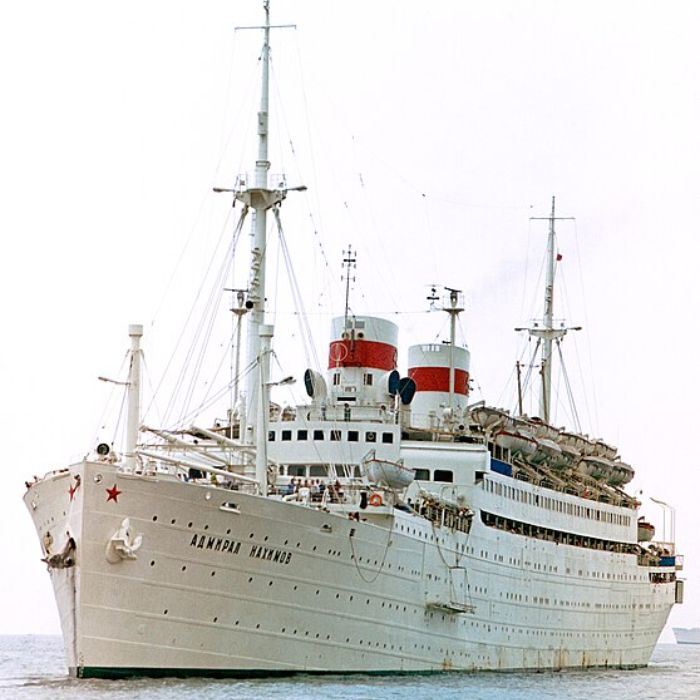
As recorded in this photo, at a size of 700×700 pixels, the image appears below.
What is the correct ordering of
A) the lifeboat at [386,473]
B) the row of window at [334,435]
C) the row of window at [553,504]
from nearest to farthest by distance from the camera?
the lifeboat at [386,473]
the row of window at [334,435]
the row of window at [553,504]

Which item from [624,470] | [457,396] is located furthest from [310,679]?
[624,470]

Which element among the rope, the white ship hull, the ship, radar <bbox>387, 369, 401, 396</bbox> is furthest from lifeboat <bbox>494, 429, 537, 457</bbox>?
the rope

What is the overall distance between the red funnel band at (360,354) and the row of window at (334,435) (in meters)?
3.27

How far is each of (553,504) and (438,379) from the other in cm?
716

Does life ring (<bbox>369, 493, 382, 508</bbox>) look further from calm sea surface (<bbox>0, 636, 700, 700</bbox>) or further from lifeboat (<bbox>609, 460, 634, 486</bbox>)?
lifeboat (<bbox>609, 460, 634, 486</bbox>)

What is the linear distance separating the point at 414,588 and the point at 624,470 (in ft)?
82.4

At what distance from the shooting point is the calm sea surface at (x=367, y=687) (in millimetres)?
31625

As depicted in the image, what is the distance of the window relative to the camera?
45469mm

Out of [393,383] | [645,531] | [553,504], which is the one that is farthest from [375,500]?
[645,531]

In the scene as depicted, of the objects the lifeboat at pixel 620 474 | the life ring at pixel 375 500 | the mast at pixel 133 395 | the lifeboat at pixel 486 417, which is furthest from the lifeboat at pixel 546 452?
the mast at pixel 133 395

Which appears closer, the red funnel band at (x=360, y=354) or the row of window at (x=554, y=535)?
Result: the red funnel band at (x=360, y=354)

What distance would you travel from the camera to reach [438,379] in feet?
166

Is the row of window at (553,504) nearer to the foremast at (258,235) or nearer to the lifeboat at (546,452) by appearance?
the lifeboat at (546,452)

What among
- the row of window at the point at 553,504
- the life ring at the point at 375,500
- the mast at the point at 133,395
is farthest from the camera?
the row of window at the point at 553,504
